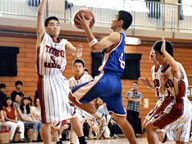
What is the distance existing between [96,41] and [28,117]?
7598 millimetres

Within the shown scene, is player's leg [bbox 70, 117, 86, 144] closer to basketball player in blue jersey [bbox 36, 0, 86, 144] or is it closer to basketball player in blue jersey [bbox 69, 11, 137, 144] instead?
basketball player in blue jersey [bbox 36, 0, 86, 144]

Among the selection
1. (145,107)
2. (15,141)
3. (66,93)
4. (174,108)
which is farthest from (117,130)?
(174,108)

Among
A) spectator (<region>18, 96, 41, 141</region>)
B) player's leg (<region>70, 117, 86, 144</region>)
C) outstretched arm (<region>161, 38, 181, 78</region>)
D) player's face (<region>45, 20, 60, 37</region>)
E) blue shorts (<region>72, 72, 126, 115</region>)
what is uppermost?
player's face (<region>45, 20, 60, 37</region>)

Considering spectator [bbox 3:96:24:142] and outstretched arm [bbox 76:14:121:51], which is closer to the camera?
outstretched arm [bbox 76:14:121:51]

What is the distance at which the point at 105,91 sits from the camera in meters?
5.56

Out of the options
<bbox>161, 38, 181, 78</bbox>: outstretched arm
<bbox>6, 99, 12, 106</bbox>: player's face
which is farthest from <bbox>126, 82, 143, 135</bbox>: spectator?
<bbox>161, 38, 181, 78</bbox>: outstretched arm

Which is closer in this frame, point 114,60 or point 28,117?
point 114,60

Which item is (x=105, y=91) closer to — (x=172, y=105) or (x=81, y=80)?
(x=172, y=105)

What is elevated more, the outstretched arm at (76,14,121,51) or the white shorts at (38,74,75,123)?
the outstretched arm at (76,14,121,51)

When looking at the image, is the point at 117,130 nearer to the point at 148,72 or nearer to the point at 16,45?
the point at 148,72

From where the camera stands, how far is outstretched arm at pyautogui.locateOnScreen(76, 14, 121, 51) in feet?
17.6

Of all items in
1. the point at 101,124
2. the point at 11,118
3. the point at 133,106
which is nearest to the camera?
the point at 101,124

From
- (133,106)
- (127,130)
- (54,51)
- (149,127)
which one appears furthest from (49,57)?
(133,106)

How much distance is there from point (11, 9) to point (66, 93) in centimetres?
939
